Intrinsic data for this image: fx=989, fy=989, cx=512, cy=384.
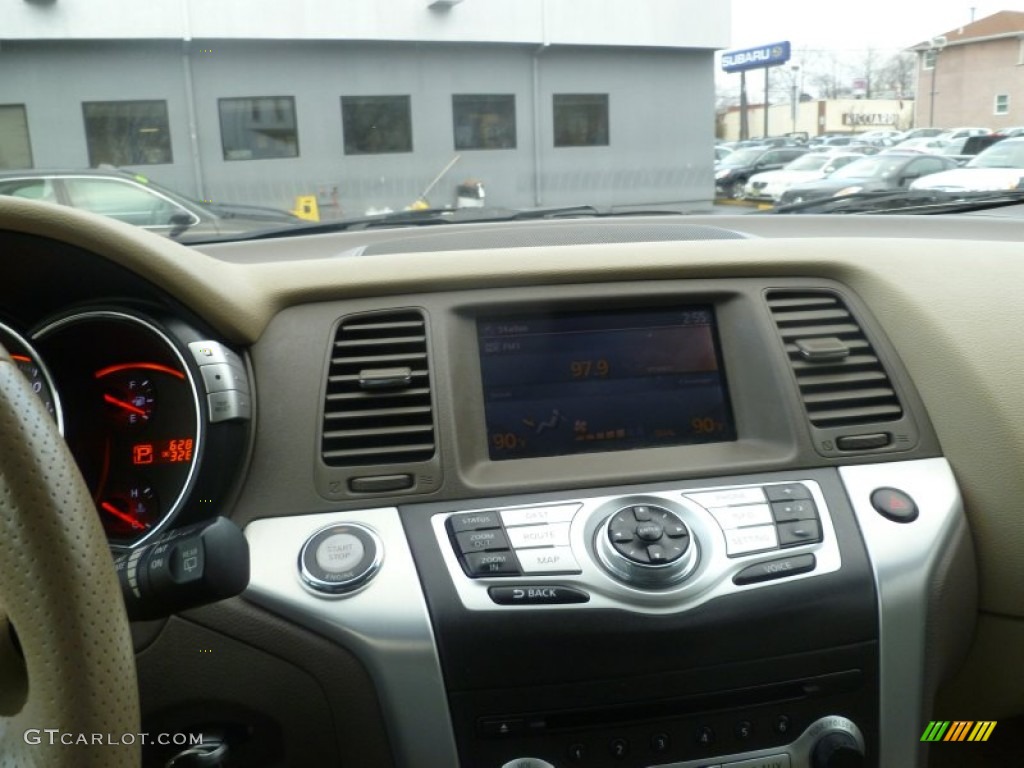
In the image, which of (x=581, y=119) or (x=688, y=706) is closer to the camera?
(x=688, y=706)

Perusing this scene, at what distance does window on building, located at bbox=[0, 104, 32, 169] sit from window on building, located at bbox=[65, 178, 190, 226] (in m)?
0.28

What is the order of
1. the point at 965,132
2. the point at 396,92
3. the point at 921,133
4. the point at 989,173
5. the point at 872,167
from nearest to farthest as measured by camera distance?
the point at 989,173 < the point at 965,132 < the point at 921,133 < the point at 396,92 < the point at 872,167

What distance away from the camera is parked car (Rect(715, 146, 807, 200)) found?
5621mm

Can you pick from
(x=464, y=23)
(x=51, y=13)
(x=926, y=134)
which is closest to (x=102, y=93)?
(x=51, y=13)

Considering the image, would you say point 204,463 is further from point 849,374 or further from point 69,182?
point 69,182

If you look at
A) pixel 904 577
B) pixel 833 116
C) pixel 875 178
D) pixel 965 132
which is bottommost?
pixel 904 577

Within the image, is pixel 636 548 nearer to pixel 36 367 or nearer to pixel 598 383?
pixel 598 383

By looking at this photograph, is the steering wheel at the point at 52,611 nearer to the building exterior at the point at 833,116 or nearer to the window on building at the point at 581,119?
the building exterior at the point at 833,116

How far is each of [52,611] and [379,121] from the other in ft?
16.6

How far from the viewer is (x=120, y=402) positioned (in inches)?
83.6

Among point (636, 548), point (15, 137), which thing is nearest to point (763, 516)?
point (636, 548)

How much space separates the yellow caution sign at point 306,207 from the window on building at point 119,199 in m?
0.50

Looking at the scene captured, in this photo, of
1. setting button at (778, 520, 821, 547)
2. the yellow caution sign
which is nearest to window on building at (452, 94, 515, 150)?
the yellow caution sign

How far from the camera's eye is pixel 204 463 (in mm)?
1947
